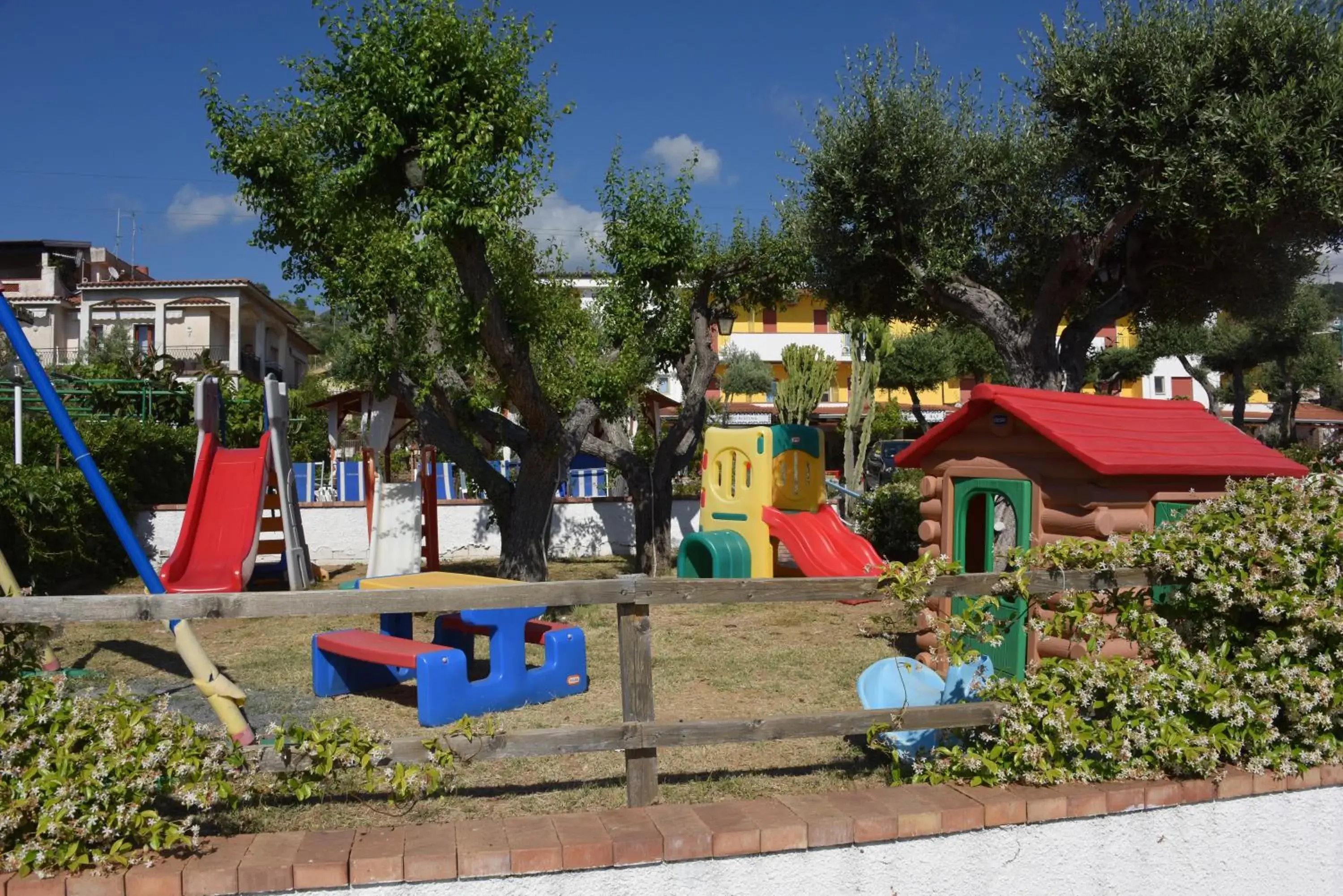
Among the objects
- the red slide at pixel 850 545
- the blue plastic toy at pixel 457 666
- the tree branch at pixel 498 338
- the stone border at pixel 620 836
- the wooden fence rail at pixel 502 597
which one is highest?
the tree branch at pixel 498 338

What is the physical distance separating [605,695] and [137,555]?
10.9ft

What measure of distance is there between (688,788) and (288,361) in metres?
46.3

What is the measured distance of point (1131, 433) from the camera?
7.54 m

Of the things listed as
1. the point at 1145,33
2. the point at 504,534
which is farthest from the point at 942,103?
the point at 504,534

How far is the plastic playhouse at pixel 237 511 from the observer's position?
466 inches

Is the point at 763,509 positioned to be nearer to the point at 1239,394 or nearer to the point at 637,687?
the point at 637,687

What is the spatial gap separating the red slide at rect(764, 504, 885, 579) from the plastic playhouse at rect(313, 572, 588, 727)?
4664 mm

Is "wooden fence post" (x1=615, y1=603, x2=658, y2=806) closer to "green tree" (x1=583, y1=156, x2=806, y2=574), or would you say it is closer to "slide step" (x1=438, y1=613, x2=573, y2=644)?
"slide step" (x1=438, y1=613, x2=573, y2=644)

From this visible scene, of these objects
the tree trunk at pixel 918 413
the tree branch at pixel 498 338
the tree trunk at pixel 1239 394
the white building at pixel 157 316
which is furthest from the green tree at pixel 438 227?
the tree trunk at pixel 1239 394

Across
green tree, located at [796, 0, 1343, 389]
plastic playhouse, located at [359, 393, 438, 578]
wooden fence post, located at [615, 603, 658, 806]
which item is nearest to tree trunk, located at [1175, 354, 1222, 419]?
green tree, located at [796, 0, 1343, 389]

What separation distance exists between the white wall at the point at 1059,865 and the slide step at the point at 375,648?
3.96 m

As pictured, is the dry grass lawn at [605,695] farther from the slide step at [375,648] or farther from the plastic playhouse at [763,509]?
the plastic playhouse at [763,509]

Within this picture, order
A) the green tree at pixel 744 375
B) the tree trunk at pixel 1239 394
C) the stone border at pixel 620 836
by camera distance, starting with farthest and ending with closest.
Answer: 1. the green tree at pixel 744 375
2. the tree trunk at pixel 1239 394
3. the stone border at pixel 620 836

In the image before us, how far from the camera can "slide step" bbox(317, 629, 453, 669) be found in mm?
6969
